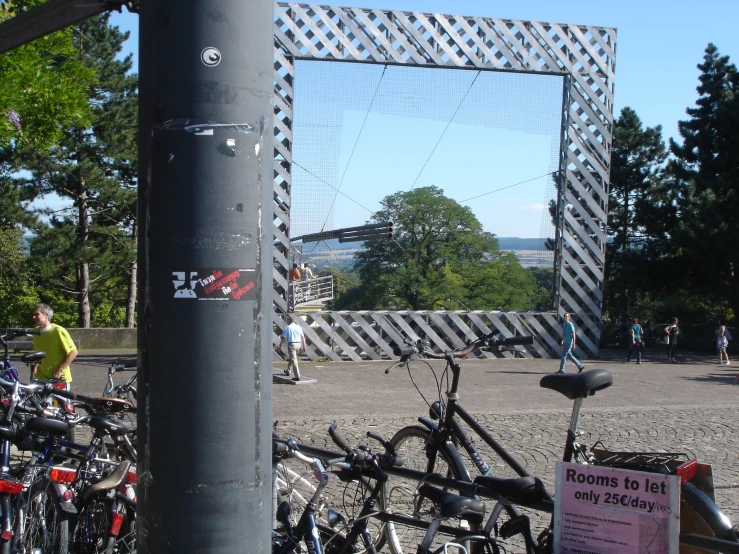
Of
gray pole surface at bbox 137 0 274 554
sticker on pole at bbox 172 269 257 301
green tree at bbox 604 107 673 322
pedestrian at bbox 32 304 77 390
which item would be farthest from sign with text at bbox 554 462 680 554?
green tree at bbox 604 107 673 322

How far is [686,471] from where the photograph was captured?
340cm

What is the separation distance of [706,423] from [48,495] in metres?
8.79

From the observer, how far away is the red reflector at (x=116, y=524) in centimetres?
409

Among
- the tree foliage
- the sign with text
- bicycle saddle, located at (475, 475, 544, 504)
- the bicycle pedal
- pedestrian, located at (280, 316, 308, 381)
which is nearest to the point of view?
the sign with text

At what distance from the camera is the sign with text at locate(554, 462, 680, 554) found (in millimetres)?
2891

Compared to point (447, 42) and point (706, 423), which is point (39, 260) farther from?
point (706, 423)

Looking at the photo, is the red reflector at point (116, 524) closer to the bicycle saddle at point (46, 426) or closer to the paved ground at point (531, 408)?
the bicycle saddle at point (46, 426)

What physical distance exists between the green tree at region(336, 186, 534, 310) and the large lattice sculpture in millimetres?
21381

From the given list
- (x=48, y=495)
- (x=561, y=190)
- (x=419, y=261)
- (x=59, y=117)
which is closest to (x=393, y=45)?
(x=561, y=190)

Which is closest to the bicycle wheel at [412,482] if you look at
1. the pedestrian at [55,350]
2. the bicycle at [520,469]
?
the bicycle at [520,469]

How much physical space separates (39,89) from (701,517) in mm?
11002

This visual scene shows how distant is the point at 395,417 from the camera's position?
1092cm

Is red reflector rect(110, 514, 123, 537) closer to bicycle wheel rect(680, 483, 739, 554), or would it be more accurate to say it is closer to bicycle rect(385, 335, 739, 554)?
bicycle rect(385, 335, 739, 554)

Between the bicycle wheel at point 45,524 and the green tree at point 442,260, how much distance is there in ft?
124
